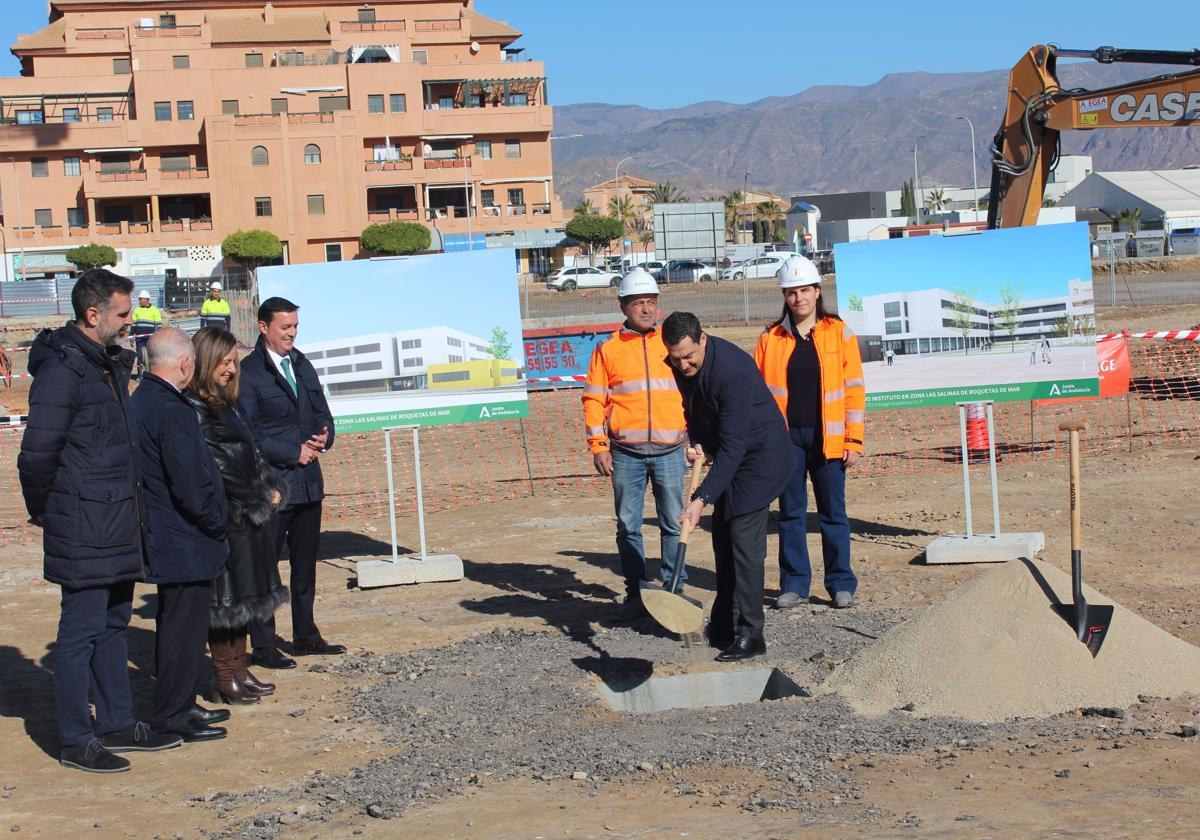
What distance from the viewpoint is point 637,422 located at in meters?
8.21

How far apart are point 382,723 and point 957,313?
5.63 meters

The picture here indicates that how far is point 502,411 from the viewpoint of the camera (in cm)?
1034

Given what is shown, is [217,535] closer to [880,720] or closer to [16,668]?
[16,668]

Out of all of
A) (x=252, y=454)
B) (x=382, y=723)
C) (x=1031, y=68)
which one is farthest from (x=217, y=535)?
(x=1031, y=68)

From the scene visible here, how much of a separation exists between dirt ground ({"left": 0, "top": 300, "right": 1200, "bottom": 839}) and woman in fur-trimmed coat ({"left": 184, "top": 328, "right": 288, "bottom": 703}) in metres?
0.30

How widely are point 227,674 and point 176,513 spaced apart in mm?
1180

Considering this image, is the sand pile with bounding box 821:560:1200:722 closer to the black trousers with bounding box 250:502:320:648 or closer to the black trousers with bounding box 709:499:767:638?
the black trousers with bounding box 709:499:767:638

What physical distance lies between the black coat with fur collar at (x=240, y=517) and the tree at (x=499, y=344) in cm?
345

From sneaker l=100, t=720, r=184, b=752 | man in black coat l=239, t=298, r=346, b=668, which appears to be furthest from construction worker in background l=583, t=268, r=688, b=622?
sneaker l=100, t=720, r=184, b=752

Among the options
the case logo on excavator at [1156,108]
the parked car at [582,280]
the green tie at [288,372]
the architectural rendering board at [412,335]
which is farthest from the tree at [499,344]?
the parked car at [582,280]

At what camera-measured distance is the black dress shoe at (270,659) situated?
7.73 meters

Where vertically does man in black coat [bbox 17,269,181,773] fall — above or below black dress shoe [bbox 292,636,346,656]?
above

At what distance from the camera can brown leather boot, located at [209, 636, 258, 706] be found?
6.97 m

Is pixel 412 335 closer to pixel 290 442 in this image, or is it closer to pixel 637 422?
pixel 290 442
